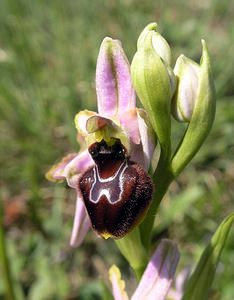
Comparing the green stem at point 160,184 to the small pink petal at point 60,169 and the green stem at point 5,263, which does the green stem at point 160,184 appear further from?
the green stem at point 5,263

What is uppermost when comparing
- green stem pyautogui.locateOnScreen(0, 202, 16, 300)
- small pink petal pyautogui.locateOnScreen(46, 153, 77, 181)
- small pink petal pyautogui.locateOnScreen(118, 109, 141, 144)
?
small pink petal pyautogui.locateOnScreen(118, 109, 141, 144)

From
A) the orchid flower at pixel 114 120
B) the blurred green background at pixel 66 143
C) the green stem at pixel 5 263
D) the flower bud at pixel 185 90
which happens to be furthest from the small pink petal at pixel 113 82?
the blurred green background at pixel 66 143

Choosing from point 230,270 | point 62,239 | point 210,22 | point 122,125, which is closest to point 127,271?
point 62,239

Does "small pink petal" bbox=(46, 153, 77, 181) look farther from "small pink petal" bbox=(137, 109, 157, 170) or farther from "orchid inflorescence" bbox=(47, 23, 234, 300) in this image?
"small pink petal" bbox=(137, 109, 157, 170)

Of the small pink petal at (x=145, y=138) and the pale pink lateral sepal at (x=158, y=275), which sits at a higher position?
the small pink petal at (x=145, y=138)

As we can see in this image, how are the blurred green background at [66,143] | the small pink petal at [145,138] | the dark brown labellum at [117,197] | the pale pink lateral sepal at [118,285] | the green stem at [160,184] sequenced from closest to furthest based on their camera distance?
the dark brown labellum at [117,197] < the small pink petal at [145,138] < the green stem at [160,184] < the pale pink lateral sepal at [118,285] < the blurred green background at [66,143]

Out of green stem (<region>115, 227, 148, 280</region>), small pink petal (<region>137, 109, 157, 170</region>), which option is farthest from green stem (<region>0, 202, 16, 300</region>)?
small pink petal (<region>137, 109, 157, 170</region>)

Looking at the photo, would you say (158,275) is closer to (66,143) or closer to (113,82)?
(113,82)
